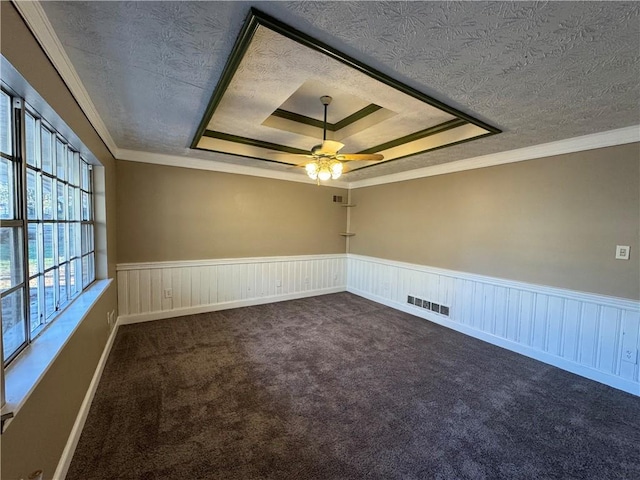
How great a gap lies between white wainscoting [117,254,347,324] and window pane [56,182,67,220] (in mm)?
1899

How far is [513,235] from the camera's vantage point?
3.40m

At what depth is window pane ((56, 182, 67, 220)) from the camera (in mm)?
1986

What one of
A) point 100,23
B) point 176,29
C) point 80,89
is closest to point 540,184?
point 176,29

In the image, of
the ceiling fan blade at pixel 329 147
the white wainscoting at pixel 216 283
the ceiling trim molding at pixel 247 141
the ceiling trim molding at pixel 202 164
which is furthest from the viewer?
the white wainscoting at pixel 216 283

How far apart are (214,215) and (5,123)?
3187mm

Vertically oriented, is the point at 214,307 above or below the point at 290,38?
below

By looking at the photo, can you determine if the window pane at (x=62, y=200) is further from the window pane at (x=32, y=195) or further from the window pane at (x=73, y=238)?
the window pane at (x=32, y=195)

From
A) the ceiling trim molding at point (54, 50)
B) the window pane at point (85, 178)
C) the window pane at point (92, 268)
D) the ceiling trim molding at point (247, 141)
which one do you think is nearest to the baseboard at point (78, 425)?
the window pane at point (92, 268)

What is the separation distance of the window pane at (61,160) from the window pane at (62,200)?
67 millimetres

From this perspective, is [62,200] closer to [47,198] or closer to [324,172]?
[47,198]

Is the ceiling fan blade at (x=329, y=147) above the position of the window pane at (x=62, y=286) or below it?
above

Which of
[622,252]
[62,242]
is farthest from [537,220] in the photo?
[62,242]

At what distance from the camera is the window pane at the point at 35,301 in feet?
5.12

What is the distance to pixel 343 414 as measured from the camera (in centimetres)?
212
